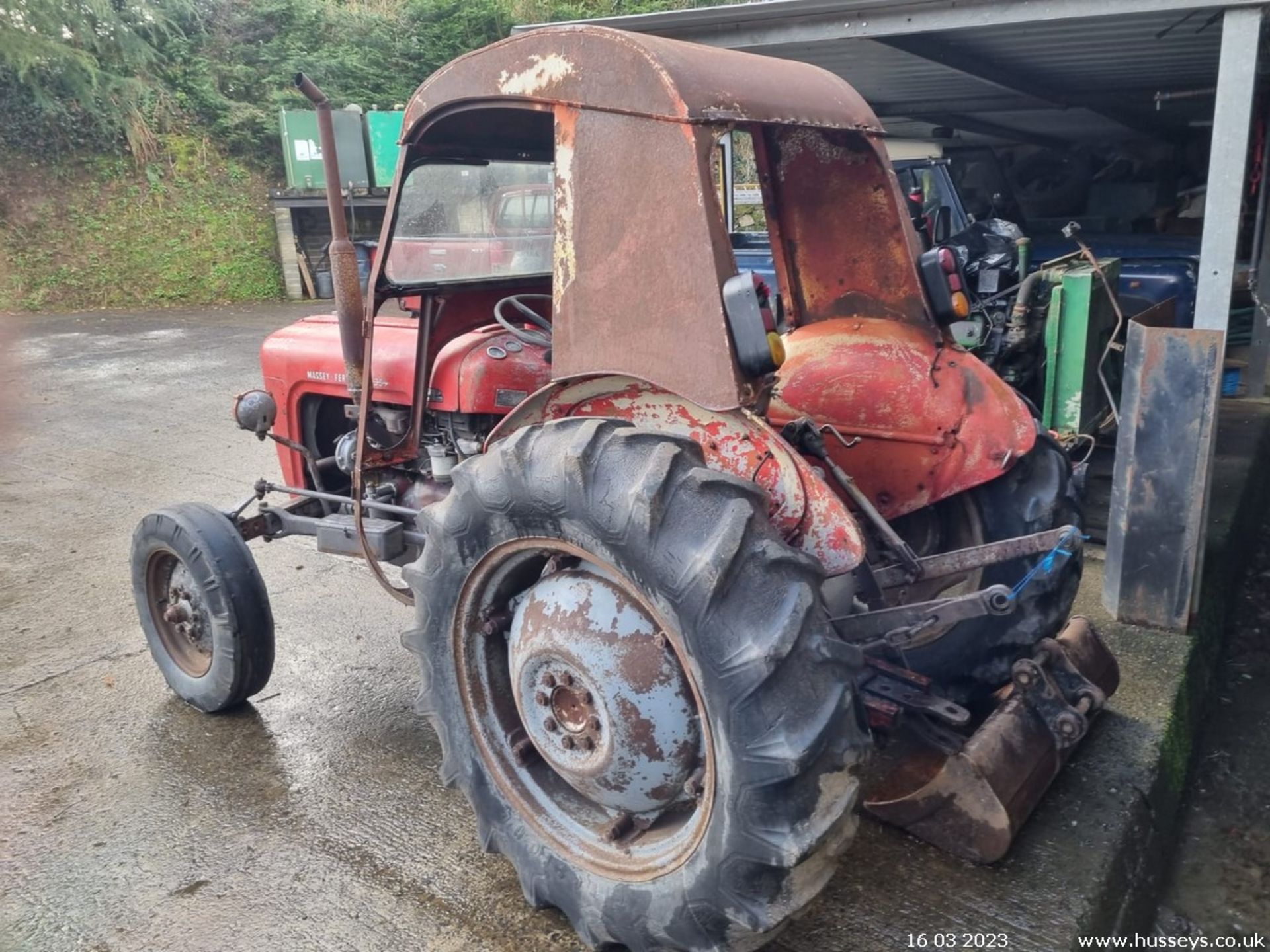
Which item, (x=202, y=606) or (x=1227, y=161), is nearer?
(x=202, y=606)

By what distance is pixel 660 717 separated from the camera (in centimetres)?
222

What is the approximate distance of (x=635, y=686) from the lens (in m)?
2.21

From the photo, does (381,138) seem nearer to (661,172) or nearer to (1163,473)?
(1163,473)

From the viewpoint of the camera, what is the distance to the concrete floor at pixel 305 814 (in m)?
2.54

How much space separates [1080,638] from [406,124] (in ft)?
8.41

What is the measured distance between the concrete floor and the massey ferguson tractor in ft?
0.57

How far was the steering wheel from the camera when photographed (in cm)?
319

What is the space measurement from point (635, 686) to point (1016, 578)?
1.30 metres

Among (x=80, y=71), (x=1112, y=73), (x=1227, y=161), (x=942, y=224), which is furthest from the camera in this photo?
(x=80, y=71)

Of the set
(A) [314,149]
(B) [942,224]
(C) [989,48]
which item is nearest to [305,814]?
(C) [989,48]

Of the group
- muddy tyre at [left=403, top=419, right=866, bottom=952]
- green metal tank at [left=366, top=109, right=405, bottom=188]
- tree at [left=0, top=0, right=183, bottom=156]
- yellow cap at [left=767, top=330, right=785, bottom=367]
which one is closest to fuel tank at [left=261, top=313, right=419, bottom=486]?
muddy tyre at [left=403, top=419, right=866, bottom=952]

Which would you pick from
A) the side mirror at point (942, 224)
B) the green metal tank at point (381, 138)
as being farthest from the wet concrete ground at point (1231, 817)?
the green metal tank at point (381, 138)

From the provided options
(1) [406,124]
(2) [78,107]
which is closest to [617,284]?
(1) [406,124]

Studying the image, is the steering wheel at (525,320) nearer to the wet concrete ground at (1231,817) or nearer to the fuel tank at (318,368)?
the fuel tank at (318,368)
